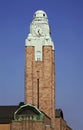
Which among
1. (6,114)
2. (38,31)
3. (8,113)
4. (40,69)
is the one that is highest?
(38,31)

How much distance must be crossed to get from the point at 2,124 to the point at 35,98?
687cm

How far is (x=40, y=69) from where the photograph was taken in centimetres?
6662

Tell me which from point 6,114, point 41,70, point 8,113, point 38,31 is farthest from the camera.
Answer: point 38,31

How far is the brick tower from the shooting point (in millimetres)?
65500

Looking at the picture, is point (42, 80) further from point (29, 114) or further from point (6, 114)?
point (29, 114)

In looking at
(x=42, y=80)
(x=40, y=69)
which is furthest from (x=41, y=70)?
(x=42, y=80)

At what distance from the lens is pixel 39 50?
6738cm

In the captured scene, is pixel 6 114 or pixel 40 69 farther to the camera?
pixel 40 69

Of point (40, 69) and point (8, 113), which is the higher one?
point (40, 69)

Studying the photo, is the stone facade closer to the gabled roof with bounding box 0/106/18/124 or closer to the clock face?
the clock face

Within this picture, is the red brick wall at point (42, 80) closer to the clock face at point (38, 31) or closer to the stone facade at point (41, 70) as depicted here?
the stone facade at point (41, 70)

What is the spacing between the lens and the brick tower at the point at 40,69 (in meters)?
65.5

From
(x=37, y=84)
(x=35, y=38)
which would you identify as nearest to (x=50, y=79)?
(x=37, y=84)

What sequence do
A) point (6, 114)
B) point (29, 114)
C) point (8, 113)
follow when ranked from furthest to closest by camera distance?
point (8, 113) → point (6, 114) → point (29, 114)
